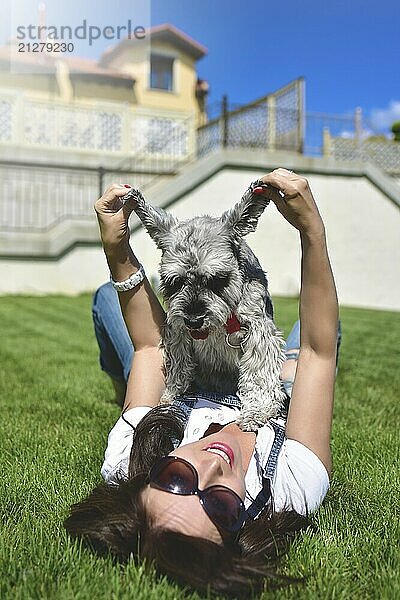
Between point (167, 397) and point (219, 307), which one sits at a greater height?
point (219, 307)

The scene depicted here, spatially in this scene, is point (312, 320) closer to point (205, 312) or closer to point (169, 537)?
point (205, 312)

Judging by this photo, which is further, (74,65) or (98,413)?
(74,65)

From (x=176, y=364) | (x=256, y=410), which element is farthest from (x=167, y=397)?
(x=256, y=410)

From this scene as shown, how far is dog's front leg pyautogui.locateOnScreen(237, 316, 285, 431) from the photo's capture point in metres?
3.38

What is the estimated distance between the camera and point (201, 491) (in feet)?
8.14

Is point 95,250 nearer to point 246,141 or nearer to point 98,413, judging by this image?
point 246,141

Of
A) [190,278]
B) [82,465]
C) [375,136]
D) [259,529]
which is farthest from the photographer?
[375,136]

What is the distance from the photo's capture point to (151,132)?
2041 centimetres

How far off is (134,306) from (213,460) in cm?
117

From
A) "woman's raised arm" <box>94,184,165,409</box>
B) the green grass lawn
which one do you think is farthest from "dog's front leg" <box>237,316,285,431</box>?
the green grass lawn

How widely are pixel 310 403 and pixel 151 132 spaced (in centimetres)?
1831

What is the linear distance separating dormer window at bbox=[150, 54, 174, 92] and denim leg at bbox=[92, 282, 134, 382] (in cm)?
3245

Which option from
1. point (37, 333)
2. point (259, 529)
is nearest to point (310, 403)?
point (259, 529)

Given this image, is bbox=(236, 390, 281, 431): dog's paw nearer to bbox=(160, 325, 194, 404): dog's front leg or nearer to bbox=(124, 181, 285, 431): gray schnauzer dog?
bbox=(124, 181, 285, 431): gray schnauzer dog
